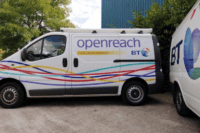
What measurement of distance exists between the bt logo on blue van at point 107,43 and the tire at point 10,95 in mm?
2153

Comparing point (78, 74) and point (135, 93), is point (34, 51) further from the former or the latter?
point (135, 93)

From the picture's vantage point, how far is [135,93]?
5.12m

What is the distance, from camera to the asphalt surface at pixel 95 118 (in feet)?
11.2

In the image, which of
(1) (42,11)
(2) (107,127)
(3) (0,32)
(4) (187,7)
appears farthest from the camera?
(1) (42,11)

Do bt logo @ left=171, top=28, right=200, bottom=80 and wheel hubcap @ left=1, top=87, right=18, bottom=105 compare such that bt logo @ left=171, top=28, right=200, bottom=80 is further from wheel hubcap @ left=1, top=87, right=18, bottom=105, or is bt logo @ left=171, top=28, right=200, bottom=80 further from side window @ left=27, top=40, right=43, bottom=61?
wheel hubcap @ left=1, top=87, right=18, bottom=105

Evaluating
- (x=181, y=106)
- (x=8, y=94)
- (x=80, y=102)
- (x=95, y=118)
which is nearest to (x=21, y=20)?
(x=8, y=94)

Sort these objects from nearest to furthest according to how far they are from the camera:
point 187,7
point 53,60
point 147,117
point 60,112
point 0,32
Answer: point 147,117 → point 60,112 → point 53,60 → point 187,7 → point 0,32

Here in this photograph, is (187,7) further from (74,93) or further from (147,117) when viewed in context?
(74,93)

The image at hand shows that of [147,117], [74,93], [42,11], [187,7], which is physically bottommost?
[147,117]

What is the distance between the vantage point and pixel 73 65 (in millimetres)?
4957

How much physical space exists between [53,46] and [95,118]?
7.83 feet

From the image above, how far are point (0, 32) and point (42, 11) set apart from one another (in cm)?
335

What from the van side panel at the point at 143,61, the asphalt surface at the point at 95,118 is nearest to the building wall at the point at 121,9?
the van side panel at the point at 143,61

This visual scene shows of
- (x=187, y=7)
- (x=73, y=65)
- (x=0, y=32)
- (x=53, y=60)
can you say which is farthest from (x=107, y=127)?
(x=0, y=32)
